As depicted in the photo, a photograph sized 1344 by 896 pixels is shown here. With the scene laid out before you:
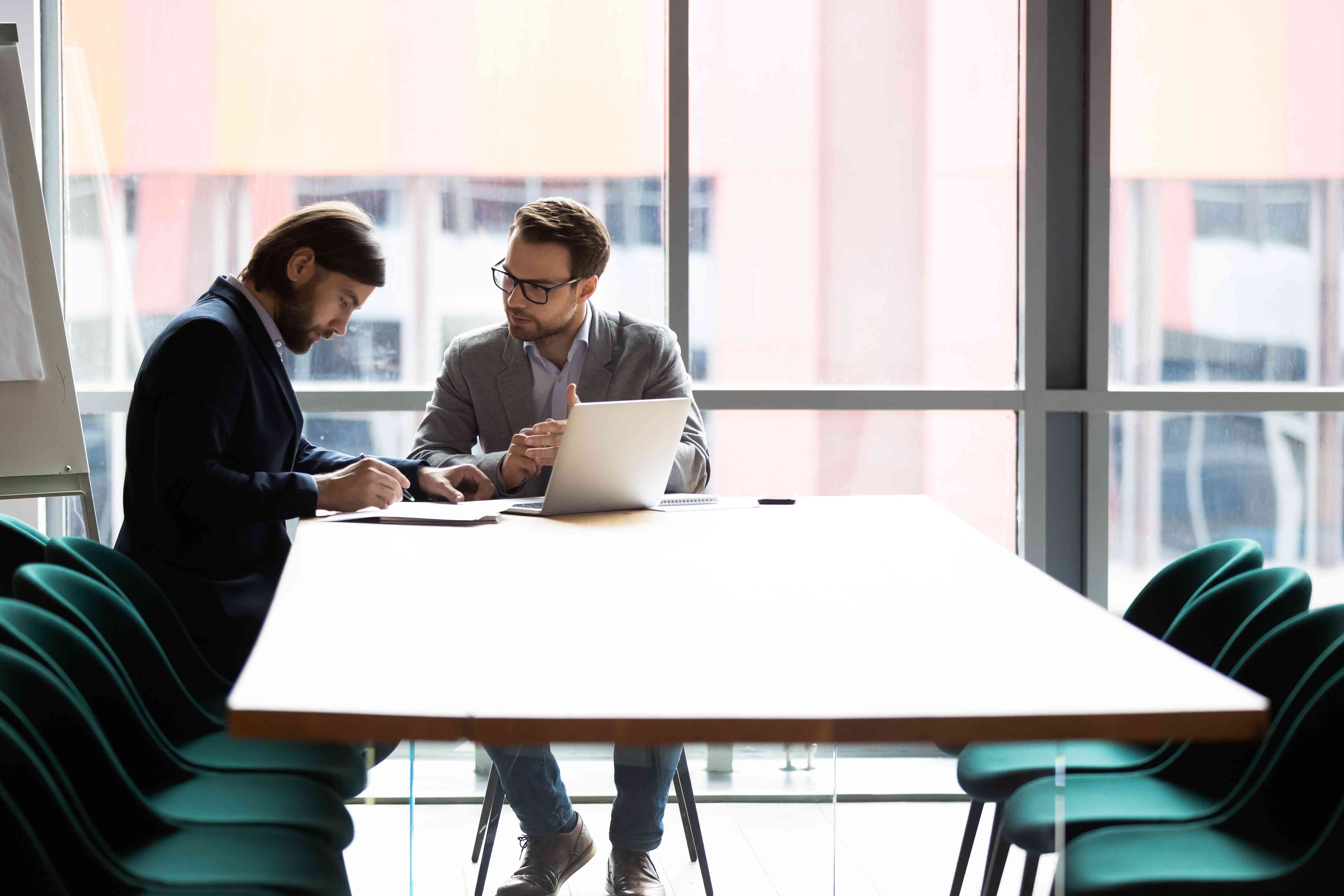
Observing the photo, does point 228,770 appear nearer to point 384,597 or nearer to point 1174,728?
point 384,597

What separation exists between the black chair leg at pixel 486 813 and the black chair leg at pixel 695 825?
41cm

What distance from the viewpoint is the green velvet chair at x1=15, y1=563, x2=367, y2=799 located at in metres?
1.91

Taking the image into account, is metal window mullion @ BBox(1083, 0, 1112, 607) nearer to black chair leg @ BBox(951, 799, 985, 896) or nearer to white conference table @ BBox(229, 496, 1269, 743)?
black chair leg @ BBox(951, 799, 985, 896)

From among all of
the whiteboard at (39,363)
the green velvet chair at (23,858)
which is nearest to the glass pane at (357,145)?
the whiteboard at (39,363)

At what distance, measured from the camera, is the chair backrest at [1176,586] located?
2.47 m

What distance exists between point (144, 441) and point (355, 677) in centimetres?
132

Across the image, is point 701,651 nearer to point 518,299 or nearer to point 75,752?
point 75,752

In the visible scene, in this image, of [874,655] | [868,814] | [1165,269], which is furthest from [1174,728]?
[1165,269]

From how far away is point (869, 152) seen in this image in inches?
152

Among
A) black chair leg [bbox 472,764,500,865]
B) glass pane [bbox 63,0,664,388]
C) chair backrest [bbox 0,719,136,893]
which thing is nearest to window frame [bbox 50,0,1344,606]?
glass pane [bbox 63,0,664,388]

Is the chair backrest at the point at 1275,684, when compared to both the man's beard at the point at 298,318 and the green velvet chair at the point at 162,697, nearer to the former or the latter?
the green velvet chair at the point at 162,697

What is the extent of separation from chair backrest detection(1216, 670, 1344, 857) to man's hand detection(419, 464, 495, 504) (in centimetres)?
176

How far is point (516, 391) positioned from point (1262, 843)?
78.1 inches

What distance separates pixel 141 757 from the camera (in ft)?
6.66
